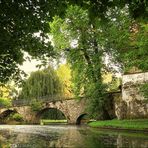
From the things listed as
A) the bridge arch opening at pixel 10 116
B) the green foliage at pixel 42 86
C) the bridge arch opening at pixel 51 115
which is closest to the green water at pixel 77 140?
the green foliage at pixel 42 86

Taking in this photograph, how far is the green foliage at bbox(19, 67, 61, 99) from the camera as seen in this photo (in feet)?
161

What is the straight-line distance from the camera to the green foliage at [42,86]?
1934 inches

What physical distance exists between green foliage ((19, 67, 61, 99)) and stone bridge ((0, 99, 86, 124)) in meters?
1.89

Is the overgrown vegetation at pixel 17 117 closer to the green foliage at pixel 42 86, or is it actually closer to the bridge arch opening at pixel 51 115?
the bridge arch opening at pixel 51 115

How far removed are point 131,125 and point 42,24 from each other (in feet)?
49.1

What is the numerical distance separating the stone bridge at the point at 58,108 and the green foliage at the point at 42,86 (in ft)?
6.18

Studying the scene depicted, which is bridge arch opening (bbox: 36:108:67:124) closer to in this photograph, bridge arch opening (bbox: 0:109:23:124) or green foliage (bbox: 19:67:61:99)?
green foliage (bbox: 19:67:61:99)

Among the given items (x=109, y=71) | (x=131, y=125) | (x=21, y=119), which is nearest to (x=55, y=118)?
(x=21, y=119)

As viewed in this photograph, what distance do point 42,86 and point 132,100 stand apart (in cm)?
2028

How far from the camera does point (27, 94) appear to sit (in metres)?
49.6

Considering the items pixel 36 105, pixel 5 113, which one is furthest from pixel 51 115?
pixel 5 113

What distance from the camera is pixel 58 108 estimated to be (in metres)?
44.8

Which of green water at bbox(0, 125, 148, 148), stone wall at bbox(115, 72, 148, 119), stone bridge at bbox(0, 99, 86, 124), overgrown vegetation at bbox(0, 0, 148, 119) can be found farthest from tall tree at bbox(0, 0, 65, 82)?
stone bridge at bbox(0, 99, 86, 124)

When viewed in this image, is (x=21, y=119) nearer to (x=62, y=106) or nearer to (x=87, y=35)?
(x=62, y=106)
